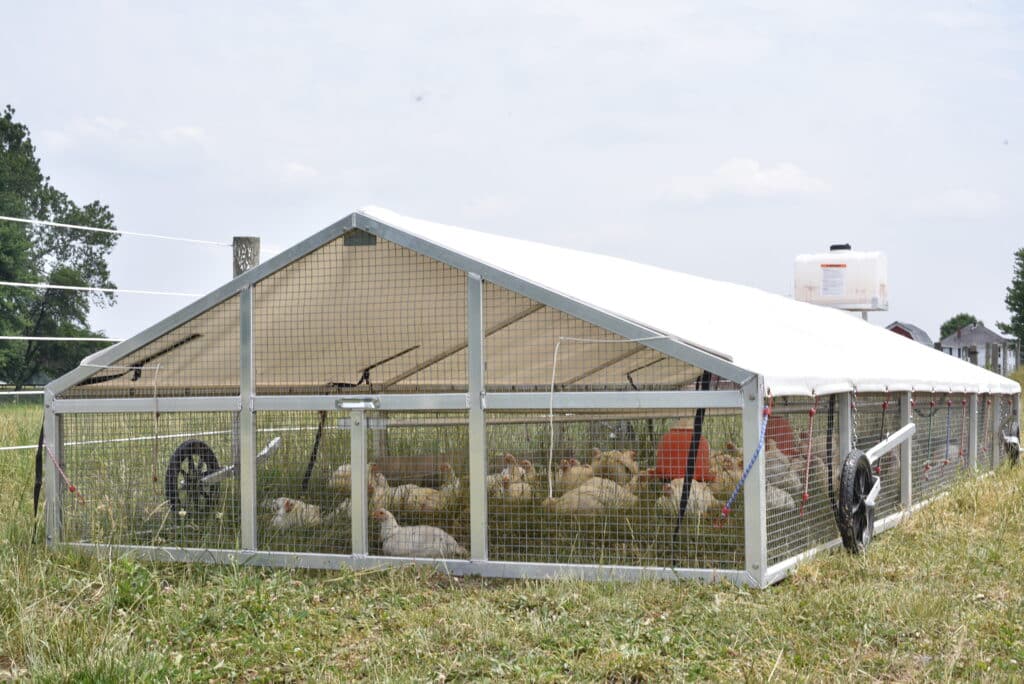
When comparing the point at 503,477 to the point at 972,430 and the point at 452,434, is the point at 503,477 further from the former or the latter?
the point at 972,430

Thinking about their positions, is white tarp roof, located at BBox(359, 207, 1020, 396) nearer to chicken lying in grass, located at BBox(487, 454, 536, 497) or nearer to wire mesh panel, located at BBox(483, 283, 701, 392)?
wire mesh panel, located at BBox(483, 283, 701, 392)

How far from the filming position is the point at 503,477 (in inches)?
259

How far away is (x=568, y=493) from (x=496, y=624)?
173cm

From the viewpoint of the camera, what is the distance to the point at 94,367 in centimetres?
711

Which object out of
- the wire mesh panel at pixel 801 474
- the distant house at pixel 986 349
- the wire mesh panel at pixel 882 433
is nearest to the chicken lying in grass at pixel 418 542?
the wire mesh panel at pixel 801 474

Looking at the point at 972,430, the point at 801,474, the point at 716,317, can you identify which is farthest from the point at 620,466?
the point at 972,430

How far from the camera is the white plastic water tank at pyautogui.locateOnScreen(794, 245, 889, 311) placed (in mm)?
16141

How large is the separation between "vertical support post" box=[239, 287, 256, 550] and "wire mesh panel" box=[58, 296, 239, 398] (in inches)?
12.1

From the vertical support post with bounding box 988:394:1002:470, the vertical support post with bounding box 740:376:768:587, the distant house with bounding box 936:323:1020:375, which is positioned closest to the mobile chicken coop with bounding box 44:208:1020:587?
the vertical support post with bounding box 740:376:768:587

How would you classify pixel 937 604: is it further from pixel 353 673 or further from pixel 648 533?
pixel 353 673

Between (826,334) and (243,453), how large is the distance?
5.17 metres

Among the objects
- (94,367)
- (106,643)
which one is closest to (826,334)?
(94,367)

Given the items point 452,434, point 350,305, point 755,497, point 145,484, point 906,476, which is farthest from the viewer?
point 906,476

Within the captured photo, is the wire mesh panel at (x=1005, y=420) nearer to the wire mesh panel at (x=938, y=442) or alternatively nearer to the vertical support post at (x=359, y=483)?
the wire mesh panel at (x=938, y=442)
